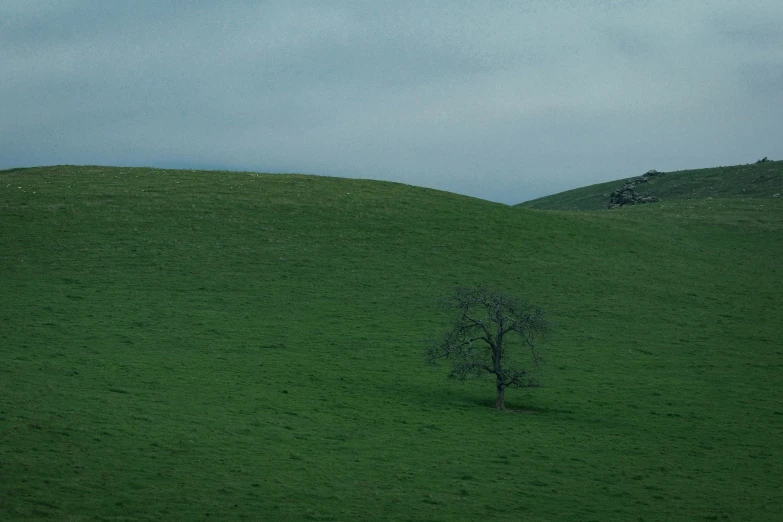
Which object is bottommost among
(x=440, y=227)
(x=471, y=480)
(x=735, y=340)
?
(x=471, y=480)

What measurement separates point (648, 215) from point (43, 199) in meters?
48.1

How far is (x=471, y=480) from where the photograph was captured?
21016mm

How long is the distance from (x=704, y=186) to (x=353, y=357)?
74.2m

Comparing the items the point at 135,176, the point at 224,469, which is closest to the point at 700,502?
the point at 224,469

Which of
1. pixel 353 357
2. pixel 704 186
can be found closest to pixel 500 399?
pixel 353 357

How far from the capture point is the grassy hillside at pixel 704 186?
88.4m

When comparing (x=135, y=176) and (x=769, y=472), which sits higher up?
(x=135, y=176)

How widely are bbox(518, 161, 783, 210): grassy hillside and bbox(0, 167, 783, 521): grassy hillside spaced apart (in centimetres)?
2298

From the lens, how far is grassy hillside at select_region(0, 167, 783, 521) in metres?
19.6

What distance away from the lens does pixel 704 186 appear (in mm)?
95938

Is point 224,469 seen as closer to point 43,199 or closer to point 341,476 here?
point 341,476

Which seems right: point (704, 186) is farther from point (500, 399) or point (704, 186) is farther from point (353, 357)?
point (500, 399)

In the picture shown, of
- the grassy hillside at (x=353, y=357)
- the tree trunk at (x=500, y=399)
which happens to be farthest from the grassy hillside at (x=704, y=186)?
the tree trunk at (x=500, y=399)

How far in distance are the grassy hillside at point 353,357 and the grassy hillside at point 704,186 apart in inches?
905
